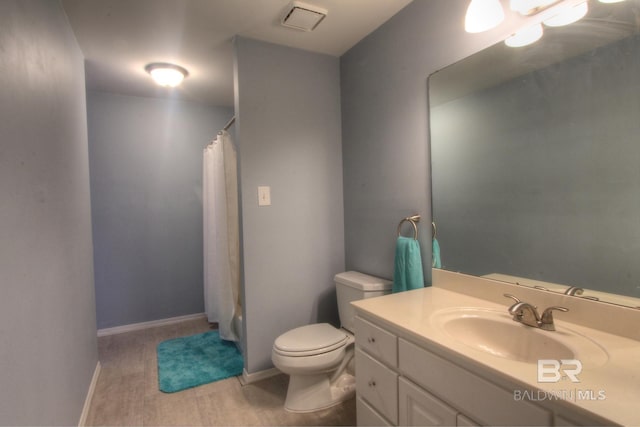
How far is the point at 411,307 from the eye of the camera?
4.29ft

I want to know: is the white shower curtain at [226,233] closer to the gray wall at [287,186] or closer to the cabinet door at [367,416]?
the gray wall at [287,186]

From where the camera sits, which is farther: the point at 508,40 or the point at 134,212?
the point at 134,212

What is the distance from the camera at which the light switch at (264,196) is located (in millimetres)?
2062

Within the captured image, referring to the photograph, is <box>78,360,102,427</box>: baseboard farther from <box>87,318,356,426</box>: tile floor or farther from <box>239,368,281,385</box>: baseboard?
<box>239,368,281,385</box>: baseboard

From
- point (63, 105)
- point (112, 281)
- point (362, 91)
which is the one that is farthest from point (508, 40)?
point (112, 281)

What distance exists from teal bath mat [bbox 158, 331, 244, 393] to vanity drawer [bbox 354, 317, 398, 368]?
1.27 metres

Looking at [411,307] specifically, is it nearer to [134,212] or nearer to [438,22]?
[438,22]

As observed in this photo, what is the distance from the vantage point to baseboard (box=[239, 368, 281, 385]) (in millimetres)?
2062

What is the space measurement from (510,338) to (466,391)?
1.20 feet

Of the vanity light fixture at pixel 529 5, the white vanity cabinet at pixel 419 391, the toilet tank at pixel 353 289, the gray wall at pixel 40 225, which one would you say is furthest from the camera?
the toilet tank at pixel 353 289

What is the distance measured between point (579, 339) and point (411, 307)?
21.5 inches

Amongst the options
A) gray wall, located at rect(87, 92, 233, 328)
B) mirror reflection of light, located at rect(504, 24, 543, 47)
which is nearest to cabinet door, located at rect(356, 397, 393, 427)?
mirror reflection of light, located at rect(504, 24, 543, 47)

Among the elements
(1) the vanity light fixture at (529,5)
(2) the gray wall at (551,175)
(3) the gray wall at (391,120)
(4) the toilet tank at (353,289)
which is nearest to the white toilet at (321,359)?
(4) the toilet tank at (353,289)

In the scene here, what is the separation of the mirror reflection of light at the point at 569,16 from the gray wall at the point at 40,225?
185 cm
